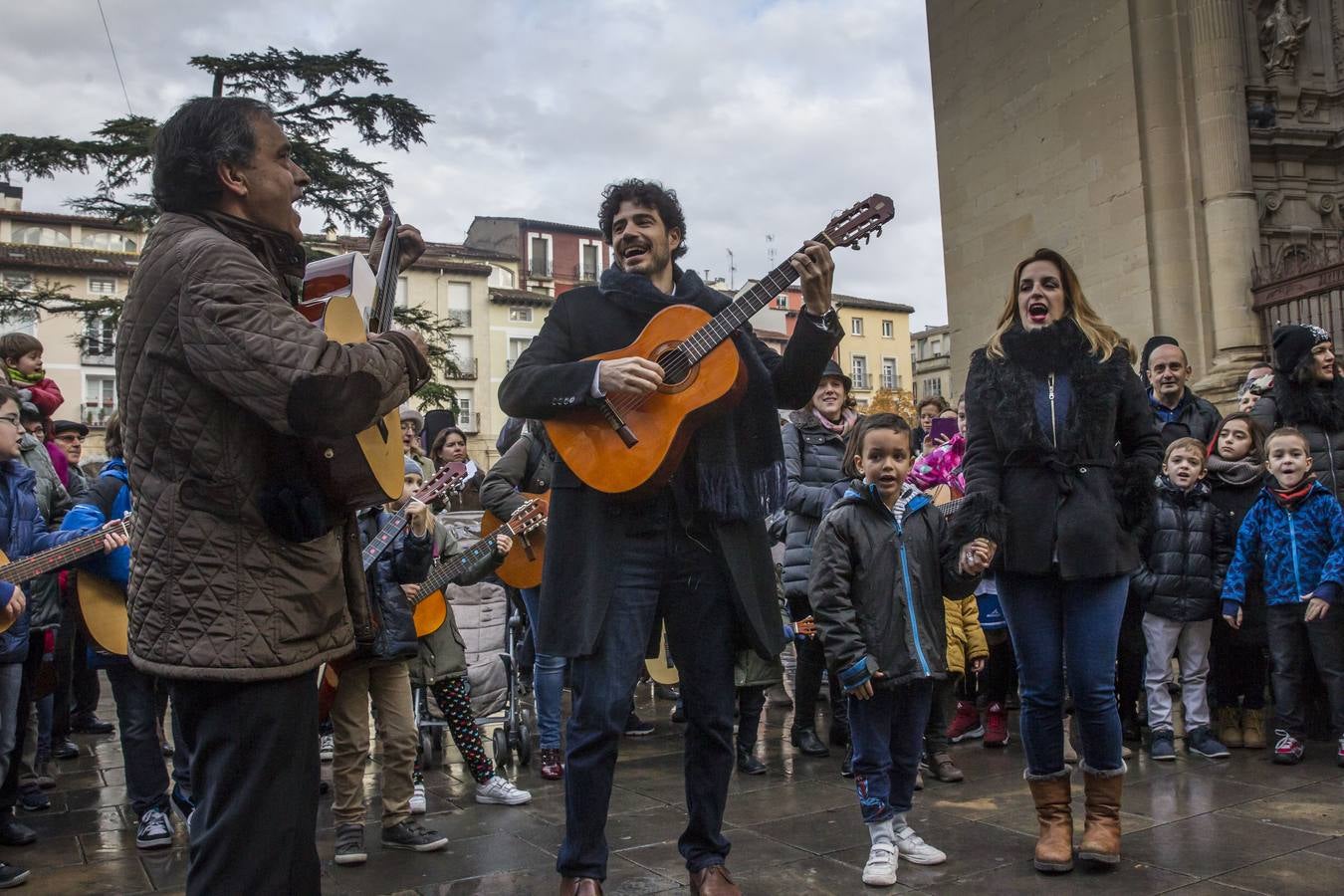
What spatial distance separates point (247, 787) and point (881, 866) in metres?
2.50

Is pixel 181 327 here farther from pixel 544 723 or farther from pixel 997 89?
pixel 997 89

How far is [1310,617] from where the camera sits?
582cm

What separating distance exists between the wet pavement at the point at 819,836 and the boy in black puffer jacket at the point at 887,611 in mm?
295

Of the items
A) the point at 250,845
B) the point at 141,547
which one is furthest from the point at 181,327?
the point at 250,845

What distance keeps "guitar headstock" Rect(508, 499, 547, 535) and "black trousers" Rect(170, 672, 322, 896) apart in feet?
12.4

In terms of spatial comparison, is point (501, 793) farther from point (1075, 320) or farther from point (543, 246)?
point (543, 246)

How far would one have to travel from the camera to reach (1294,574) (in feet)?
19.6

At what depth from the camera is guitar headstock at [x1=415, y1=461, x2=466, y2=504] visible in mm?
5379

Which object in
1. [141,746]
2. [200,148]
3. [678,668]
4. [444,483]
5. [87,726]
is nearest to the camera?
[200,148]

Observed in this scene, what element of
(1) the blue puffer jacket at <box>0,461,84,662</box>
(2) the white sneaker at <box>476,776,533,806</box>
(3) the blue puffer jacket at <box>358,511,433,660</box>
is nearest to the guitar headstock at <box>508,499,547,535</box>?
(3) the blue puffer jacket at <box>358,511,433,660</box>

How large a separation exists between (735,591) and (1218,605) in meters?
4.19

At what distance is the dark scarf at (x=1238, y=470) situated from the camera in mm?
6564

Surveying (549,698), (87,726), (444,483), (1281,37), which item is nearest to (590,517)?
(444,483)

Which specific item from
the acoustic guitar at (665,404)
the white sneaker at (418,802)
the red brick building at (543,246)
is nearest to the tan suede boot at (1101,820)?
the acoustic guitar at (665,404)
